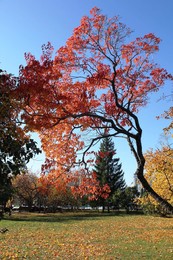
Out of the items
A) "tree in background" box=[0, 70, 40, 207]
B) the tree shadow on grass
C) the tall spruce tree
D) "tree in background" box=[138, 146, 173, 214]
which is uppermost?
the tall spruce tree

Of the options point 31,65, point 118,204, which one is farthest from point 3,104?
point 118,204

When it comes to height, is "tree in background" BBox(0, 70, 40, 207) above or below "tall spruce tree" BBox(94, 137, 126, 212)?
below

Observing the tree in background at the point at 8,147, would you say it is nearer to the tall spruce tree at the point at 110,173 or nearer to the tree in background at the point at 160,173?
the tree in background at the point at 160,173

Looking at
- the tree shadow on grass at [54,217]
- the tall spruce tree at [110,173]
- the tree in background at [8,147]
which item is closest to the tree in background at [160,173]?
the tree shadow on grass at [54,217]

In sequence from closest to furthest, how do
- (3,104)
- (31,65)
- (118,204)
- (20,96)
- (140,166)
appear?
(3,104) < (20,96) < (140,166) < (31,65) < (118,204)

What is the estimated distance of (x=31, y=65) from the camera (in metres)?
8.32

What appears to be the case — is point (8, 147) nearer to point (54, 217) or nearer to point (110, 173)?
point (54, 217)

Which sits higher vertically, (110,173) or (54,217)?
(110,173)

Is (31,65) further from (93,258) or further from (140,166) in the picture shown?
(93,258)

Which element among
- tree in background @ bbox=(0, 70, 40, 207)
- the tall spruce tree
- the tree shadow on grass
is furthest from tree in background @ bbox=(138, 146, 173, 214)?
the tall spruce tree

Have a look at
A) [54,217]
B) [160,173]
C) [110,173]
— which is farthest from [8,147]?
[110,173]

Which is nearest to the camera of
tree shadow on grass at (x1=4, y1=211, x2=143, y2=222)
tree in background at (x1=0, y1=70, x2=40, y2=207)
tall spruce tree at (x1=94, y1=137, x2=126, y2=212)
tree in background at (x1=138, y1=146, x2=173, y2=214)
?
tree in background at (x1=0, y1=70, x2=40, y2=207)

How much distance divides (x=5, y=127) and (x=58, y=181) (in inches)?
208

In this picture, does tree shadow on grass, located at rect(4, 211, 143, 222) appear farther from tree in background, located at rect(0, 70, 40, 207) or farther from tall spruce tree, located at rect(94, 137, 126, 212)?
tree in background, located at rect(0, 70, 40, 207)
